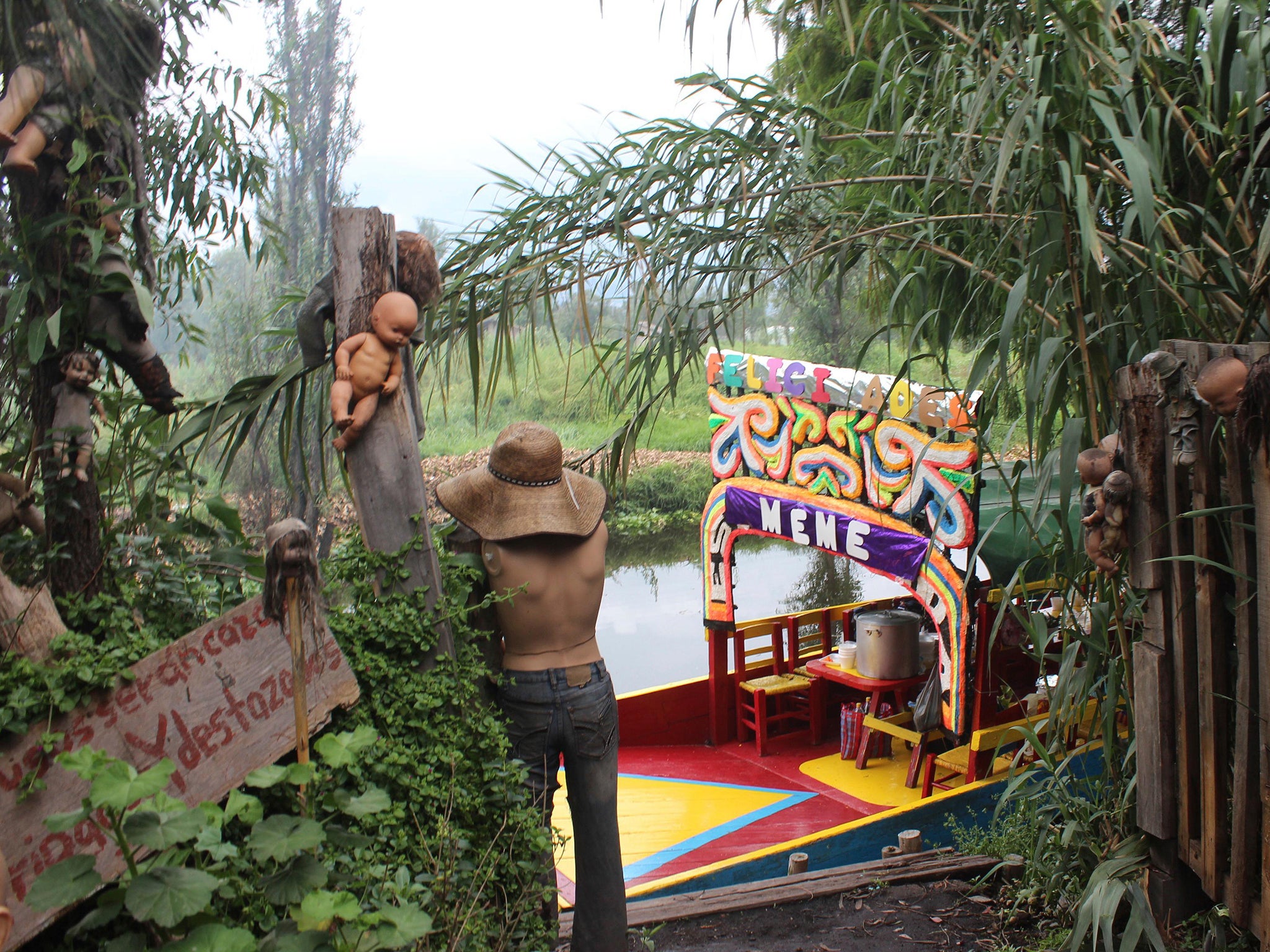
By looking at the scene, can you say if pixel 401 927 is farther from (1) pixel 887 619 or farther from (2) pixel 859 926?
(1) pixel 887 619

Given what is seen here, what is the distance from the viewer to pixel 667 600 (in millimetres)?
8133

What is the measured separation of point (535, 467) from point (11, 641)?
110cm

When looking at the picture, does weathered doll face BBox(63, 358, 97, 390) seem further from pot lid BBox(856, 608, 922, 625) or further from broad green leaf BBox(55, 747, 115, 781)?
pot lid BBox(856, 608, 922, 625)

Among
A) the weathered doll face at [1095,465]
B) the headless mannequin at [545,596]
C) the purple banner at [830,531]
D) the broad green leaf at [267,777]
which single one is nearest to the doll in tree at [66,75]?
the headless mannequin at [545,596]

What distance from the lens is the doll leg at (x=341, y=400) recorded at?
6.82 ft

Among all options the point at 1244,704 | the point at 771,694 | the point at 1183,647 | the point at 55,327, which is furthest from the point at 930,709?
the point at 55,327

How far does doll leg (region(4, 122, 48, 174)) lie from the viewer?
1.99m

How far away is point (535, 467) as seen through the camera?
90.9 inches

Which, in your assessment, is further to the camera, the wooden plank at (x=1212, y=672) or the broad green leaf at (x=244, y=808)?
the wooden plank at (x=1212, y=672)

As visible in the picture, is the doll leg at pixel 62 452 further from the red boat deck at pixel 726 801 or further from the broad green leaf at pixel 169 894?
the red boat deck at pixel 726 801

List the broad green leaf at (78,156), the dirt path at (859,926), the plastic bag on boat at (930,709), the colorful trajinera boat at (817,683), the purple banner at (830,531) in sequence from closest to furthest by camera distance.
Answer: the broad green leaf at (78,156) < the dirt path at (859,926) < the colorful trajinera boat at (817,683) < the purple banner at (830,531) < the plastic bag on boat at (930,709)

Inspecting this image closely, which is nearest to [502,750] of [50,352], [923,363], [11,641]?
[11,641]

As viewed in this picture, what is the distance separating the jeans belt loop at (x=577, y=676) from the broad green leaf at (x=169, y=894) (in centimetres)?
110

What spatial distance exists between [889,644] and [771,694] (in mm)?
918
